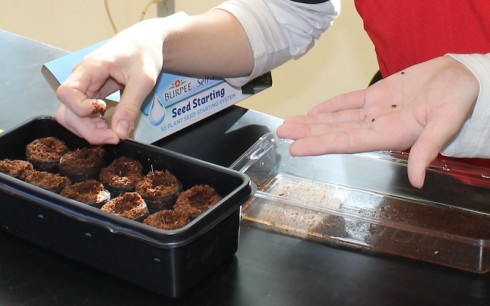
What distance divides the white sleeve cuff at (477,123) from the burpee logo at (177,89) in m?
0.38

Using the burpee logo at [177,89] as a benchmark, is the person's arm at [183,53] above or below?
above

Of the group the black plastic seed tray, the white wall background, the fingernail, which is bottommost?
the white wall background

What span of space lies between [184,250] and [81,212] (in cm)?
11

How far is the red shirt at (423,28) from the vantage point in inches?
38.1

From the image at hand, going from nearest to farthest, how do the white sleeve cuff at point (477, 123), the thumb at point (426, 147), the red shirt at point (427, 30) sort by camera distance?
the thumb at point (426, 147)
the white sleeve cuff at point (477, 123)
the red shirt at point (427, 30)

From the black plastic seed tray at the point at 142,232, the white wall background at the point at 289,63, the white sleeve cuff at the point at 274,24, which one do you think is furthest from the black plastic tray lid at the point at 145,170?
the white wall background at the point at 289,63

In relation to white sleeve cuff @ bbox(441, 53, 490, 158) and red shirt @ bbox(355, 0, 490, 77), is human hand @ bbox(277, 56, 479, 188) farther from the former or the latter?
red shirt @ bbox(355, 0, 490, 77)

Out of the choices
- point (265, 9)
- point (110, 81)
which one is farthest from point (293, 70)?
point (110, 81)

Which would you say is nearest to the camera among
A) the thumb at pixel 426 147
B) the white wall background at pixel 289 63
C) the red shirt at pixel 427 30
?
the thumb at pixel 426 147

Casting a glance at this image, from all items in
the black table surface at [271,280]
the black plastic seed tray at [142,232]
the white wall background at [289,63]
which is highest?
the black plastic seed tray at [142,232]

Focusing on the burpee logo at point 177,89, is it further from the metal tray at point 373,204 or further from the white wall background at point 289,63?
the white wall background at point 289,63

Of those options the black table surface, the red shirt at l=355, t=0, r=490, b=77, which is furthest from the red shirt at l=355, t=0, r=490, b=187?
the black table surface

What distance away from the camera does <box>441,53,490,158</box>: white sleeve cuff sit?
748mm

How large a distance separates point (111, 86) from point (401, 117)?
35cm
